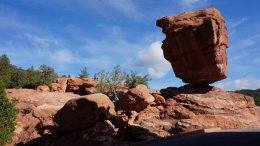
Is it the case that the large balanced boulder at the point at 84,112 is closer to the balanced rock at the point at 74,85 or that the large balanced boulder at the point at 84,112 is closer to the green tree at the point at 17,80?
the balanced rock at the point at 74,85

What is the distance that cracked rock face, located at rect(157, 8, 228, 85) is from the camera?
20281 millimetres

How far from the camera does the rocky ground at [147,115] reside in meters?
18.8

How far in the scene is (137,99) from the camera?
20750mm

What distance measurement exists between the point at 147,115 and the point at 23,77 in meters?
38.2

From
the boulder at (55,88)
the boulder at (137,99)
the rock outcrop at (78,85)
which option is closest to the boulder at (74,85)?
the rock outcrop at (78,85)

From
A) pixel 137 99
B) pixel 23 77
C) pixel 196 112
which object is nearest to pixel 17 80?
pixel 23 77

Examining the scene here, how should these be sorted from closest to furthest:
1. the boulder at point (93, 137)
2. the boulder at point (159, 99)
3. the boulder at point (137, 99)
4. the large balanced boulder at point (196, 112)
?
1. the large balanced boulder at point (196, 112)
2. the boulder at point (93, 137)
3. the boulder at point (137, 99)
4. the boulder at point (159, 99)

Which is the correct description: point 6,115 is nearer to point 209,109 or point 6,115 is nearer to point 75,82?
point 209,109

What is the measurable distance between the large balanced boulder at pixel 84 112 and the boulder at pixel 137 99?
1.17 m

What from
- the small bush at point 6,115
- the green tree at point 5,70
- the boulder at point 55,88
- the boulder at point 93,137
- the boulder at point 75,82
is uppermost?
the green tree at point 5,70

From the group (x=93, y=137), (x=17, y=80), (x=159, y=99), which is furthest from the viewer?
(x=17, y=80)

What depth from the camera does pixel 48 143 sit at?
22.2 m

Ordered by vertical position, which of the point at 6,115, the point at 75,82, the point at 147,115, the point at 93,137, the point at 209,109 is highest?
the point at 75,82

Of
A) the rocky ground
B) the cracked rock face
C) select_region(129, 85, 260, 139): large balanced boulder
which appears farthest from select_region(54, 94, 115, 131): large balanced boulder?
the cracked rock face
